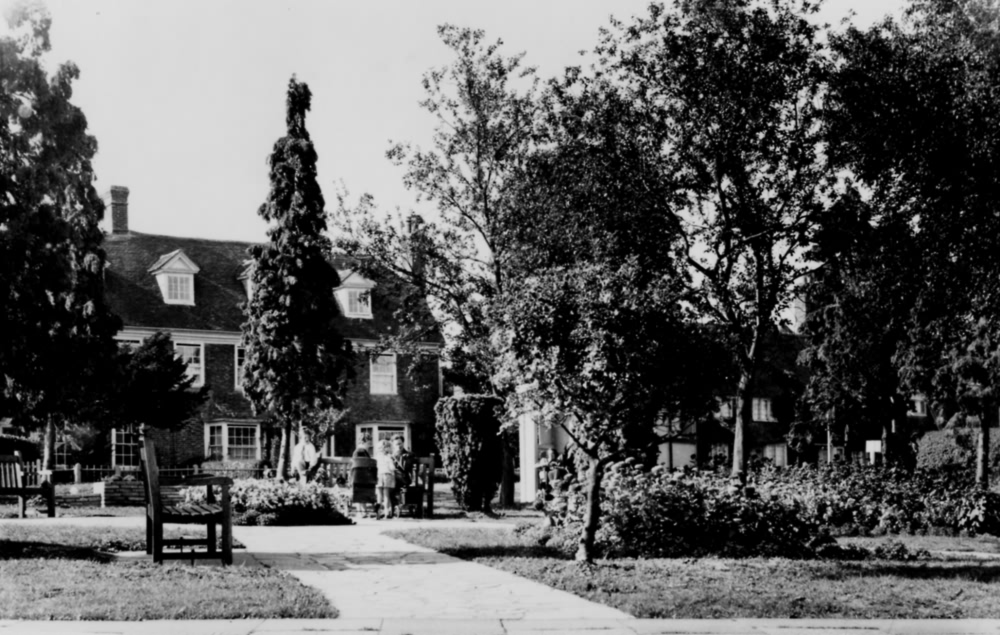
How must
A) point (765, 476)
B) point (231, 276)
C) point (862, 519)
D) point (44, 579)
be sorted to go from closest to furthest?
point (44, 579) → point (862, 519) → point (765, 476) → point (231, 276)

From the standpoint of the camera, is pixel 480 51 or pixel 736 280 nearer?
pixel 736 280

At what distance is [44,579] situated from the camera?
10047mm

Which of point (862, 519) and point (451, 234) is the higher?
point (451, 234)

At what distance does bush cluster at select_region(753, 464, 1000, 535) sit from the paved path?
755cm

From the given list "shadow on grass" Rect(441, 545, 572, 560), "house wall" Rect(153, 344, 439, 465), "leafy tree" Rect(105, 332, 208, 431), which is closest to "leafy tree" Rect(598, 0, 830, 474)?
"shadow on grass" Rect(441, 545, 572, 560)

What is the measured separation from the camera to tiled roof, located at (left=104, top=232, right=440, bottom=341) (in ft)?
143

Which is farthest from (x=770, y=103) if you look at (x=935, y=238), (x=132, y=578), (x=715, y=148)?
(x=132, y=578)

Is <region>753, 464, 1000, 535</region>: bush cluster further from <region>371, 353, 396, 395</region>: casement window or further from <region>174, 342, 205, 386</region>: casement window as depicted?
<region>371, 353, 396, 395</region>: casement window

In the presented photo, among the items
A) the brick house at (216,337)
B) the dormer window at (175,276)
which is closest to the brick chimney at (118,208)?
the brick house at (216,337)

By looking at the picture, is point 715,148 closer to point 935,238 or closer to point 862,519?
point 935,238

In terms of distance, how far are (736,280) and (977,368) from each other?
1575 cm

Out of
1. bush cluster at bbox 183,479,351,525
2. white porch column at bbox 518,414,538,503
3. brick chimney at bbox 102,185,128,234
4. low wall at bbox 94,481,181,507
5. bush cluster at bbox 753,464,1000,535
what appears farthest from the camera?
brick chimney at bbox 102,185,128,234

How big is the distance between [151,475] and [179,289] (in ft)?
114

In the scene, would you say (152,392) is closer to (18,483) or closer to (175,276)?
(175,276)
